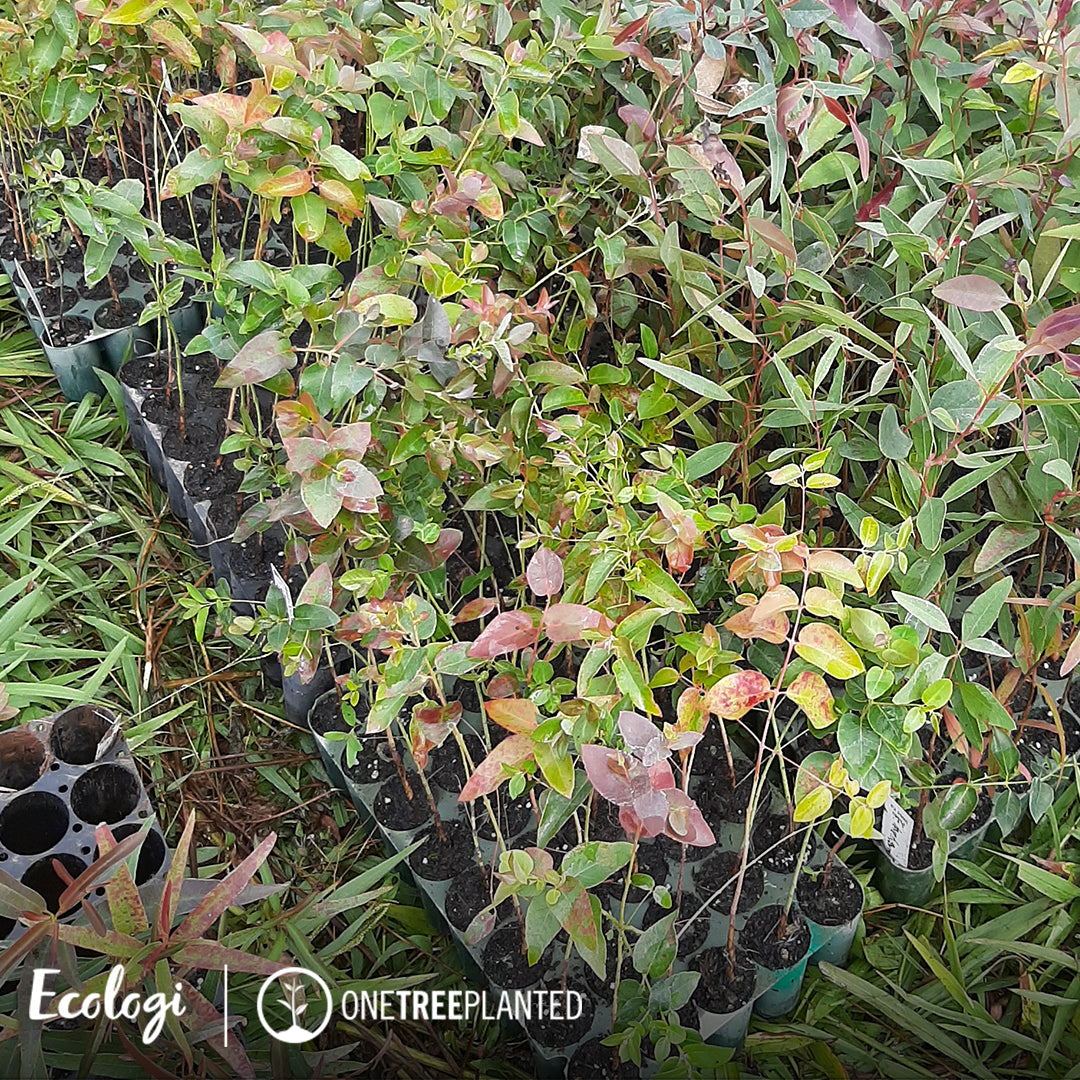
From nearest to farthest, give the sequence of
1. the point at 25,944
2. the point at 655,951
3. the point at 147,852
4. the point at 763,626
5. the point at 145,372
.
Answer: the point at 25,944 → the point at 763,626 → the point at 655,951 → the point at 147,852 → the point at 145,372

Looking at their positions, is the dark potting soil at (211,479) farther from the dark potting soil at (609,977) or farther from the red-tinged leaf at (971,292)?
the red-tinged leaf at (971,292)

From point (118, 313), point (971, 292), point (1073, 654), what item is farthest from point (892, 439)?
point (118, 313)

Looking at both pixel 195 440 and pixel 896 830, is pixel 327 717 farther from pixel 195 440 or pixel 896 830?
pixel 896 830

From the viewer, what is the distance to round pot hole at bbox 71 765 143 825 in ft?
3.59

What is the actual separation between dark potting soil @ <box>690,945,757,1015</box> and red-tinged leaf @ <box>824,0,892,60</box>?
821 mm

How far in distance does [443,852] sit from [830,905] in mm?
394

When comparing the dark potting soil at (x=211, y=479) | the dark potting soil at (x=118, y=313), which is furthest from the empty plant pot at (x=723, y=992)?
the dark potting soil at (x=118, y=313)

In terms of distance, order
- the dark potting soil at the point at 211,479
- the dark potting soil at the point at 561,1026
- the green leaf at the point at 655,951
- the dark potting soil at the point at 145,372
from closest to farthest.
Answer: the green leaf at the point at 655,951 < the dark potting soil at the point at 561,1026 < the dark potting soil at the point at 211,479 < the dark potting soil at the point at 145,372

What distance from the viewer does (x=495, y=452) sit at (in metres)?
0.92

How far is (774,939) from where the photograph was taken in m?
1.05

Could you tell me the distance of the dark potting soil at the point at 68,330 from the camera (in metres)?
1.52

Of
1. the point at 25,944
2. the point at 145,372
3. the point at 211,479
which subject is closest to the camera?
the point at 25,944

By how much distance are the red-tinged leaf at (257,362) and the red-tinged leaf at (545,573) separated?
298 mm

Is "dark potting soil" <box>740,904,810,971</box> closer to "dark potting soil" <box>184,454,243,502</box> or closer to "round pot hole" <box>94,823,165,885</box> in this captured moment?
"round pot hole" <box>94,823,165,885</box>
